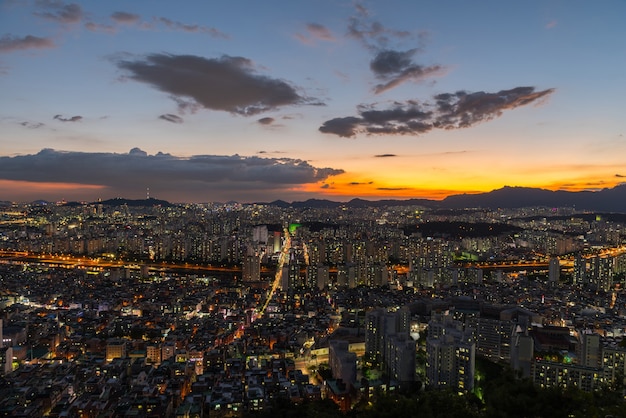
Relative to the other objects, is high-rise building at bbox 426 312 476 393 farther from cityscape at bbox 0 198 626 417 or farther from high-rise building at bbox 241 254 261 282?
high-rise building at bbox 241 254 261 282

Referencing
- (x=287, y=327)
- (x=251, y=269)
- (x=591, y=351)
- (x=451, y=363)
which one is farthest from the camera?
(x=251, y=269)

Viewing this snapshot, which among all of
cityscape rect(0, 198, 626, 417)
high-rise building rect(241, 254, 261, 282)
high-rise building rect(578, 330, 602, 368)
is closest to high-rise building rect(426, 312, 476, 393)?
cityscape rect(0, 198, 626, 417)

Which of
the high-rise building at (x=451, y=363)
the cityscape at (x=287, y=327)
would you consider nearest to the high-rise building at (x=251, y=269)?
the cityscape at (x=287, y=327)

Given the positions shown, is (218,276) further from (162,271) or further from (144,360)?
(144,360)

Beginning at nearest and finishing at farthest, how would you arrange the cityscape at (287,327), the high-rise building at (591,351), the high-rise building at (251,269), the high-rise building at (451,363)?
the cityscape at (287,327) → the high-rise building at (451,363) → the high-rise building at (591,351) → the high-rise building at (251,269)

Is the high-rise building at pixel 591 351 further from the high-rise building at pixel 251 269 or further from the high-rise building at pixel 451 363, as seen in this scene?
the high-rise building at pixel 251 269

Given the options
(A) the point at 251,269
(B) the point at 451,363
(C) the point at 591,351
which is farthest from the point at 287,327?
(A) the point at 251,269

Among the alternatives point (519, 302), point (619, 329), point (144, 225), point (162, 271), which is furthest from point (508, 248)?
point (144, 225)

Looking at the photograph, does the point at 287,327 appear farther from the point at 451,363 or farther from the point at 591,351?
the point at 591,351
